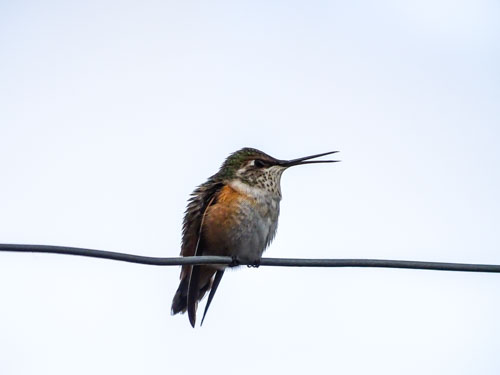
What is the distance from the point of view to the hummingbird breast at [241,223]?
743 cm

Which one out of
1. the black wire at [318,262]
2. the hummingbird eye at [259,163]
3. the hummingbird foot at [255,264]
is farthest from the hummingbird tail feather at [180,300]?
the black wire at [318,262]

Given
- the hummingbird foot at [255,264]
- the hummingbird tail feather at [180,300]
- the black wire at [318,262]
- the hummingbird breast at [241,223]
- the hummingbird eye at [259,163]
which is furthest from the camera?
the hummingbird eye at [259,163]

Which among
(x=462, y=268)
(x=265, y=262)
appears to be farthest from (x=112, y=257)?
(x=462, y=268)

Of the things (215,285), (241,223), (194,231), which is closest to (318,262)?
(241,223)

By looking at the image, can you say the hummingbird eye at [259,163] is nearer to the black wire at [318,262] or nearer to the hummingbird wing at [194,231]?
the hummingbird wing at [194,231]

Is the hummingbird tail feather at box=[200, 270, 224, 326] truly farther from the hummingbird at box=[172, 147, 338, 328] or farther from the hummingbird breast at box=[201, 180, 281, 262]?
the hummingbird breast at box=[201, 180, 281, 262]

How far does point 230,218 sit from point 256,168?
0.95 meters

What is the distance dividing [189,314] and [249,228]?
104 centimetres

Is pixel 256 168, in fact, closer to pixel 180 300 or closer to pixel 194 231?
pixel 194 231

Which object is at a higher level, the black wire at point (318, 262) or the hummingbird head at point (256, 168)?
the hummingbird head at point (256, 168)

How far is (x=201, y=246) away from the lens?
7.83 meters

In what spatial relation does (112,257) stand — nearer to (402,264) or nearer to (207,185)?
(402,264)

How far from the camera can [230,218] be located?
7516mm

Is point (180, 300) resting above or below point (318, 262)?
below
